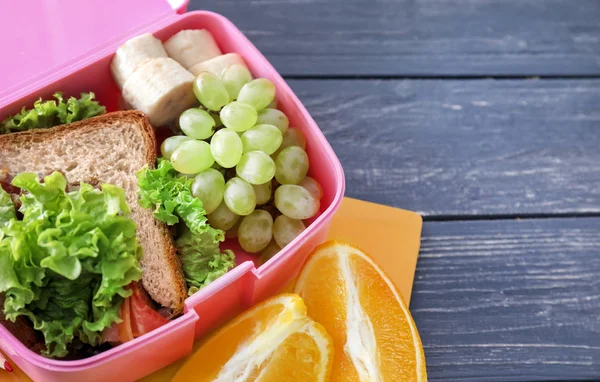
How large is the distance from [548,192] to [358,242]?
0.39m

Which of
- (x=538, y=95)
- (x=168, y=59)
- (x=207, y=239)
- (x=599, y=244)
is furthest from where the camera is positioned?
(x=538, y=95)

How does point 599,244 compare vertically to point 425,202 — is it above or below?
below

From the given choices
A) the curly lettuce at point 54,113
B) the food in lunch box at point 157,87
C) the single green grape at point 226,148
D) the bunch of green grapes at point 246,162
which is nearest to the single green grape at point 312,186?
the bunch of green grapes at point 246,162

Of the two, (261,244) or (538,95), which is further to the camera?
(538,95)

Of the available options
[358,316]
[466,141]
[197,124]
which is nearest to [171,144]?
[197,124]

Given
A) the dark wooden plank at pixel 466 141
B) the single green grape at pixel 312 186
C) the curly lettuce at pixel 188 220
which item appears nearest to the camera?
the curly lettuce at pixel 188 220

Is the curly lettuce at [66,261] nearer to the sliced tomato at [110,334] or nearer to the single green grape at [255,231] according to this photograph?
the sliced tomato at [110,334]

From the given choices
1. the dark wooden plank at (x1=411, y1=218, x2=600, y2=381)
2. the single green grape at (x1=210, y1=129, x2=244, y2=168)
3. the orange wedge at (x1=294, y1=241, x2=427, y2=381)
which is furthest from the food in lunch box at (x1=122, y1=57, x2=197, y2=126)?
the dark wooden plank at (x1=411, y1=218, x2=600, y2=381)

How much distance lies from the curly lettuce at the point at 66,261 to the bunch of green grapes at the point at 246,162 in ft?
0.49

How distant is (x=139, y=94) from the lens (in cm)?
99

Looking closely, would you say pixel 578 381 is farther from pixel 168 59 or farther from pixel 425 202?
pixel 168 59

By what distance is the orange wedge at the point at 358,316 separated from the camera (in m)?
0.95

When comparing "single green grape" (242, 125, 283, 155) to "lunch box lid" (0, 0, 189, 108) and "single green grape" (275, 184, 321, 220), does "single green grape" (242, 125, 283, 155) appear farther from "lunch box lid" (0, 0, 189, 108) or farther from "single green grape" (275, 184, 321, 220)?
"lunch box lid" (0, 0, 189, 108)

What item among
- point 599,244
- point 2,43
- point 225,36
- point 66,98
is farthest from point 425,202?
point 2,43
